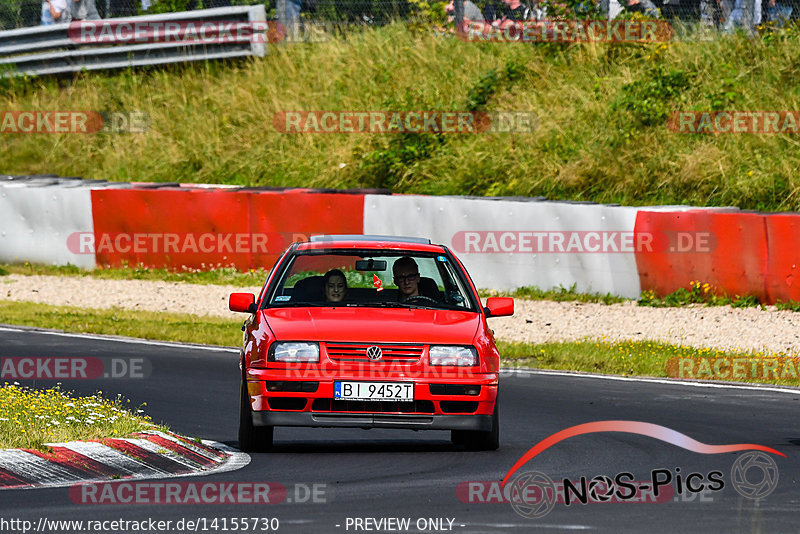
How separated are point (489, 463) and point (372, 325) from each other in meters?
1.10

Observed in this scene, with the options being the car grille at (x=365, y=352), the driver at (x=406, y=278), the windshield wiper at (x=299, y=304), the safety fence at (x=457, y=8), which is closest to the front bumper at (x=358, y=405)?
the car grille at (x=365, y=352)

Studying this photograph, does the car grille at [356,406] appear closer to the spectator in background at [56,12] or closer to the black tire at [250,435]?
the black tire at [250,435]

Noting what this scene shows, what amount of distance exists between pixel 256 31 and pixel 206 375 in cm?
1662

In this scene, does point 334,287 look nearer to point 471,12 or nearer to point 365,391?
point 365,391

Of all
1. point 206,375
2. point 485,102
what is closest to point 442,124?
point 485,102

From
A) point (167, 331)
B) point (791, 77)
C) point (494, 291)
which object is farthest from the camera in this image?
point (791, 77)

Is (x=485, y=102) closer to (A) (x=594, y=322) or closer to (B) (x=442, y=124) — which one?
(B) (x=442, y=124)

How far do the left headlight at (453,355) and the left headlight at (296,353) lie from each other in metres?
0.71

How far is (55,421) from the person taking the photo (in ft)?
29.4

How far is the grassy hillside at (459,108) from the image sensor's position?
21641 mm

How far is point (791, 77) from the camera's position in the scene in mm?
22672

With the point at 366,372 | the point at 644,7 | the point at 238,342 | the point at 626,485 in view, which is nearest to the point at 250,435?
the point at 366,372

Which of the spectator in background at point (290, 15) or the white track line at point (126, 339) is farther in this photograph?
the spectator in background at point (290, 15)

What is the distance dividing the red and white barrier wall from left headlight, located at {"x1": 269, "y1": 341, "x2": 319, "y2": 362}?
30.3 feet
